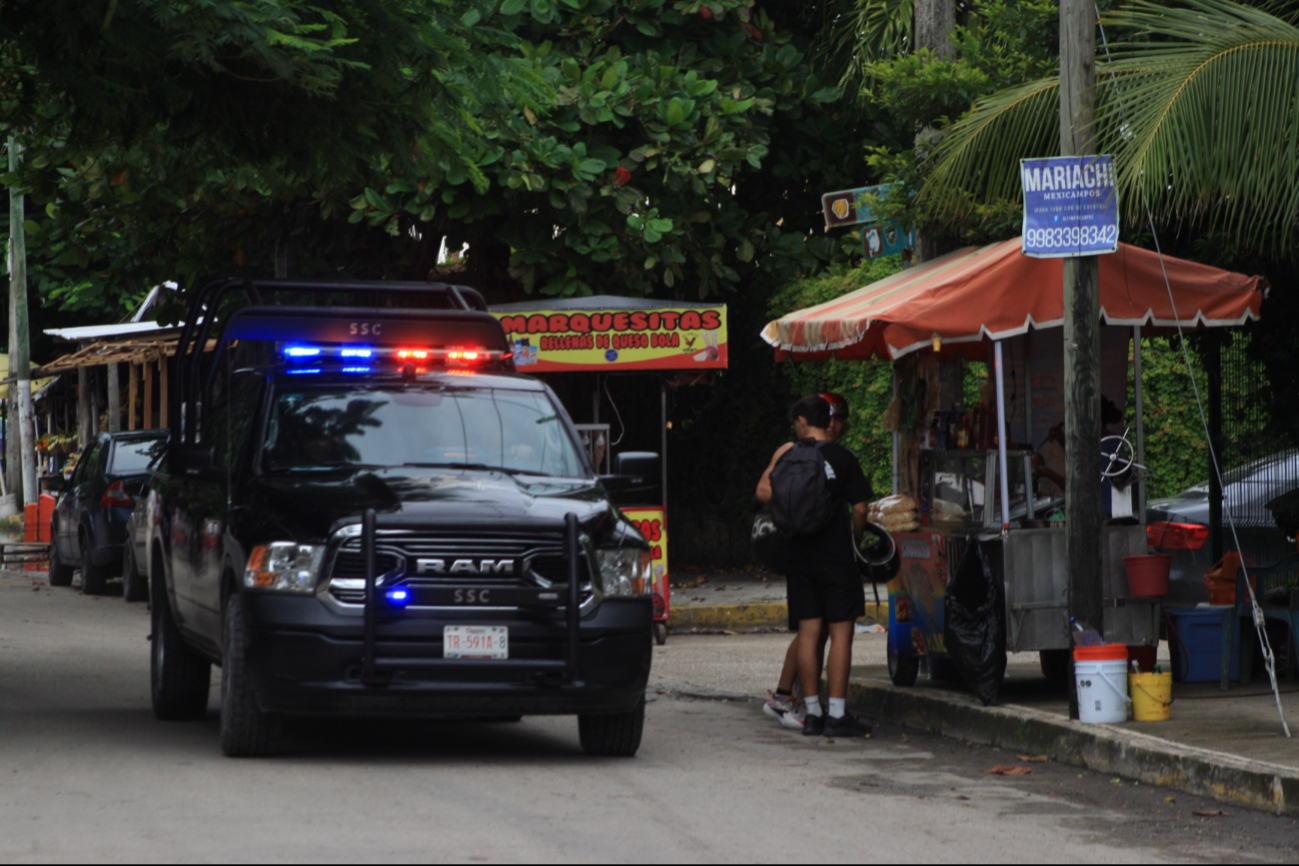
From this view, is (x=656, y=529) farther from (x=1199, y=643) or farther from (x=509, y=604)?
(x=509, y=604)

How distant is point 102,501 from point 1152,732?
12.9 metres

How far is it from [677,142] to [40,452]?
24.7 meters

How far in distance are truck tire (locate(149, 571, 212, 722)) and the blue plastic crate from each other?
5.85 metres

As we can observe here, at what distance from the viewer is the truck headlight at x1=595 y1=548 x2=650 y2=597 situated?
7926mm

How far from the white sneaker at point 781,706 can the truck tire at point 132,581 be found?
9493mm

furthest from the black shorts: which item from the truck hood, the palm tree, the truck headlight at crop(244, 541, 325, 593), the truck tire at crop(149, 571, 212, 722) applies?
the truck tire at crop(149, 571, 212, 722)

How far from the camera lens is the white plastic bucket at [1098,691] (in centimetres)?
869

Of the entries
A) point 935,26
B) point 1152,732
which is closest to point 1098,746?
point 1152,732

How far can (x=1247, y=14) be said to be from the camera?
9078 mm

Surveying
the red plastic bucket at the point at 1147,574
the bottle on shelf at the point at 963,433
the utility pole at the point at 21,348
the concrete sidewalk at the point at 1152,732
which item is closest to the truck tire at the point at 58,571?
the utility pole at the point at 21,348

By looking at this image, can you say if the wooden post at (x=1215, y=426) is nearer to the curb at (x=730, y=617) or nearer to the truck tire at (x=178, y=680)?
the curb at (x=730, y=617)

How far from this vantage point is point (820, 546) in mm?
9297

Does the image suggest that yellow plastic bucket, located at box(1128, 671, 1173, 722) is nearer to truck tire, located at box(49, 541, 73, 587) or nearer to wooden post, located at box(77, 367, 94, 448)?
truck tire, located at box(49, 541, 73, 587)

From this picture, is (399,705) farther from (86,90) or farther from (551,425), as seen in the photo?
(86,90)
